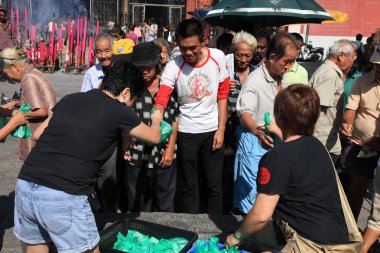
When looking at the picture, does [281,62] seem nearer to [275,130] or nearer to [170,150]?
[275,130]

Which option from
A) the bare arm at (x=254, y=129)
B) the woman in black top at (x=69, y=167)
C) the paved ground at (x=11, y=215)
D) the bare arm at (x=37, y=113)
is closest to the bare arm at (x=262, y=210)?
the woman in black top at (x=69, y=167)

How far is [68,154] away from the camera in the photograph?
7.87ft

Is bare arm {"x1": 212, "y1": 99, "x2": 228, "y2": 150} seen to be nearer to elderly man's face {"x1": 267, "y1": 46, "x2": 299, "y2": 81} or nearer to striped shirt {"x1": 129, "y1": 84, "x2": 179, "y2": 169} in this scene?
striped shirt {"x1": 129, "y1": 84, "x2": 179, "y2": 169}

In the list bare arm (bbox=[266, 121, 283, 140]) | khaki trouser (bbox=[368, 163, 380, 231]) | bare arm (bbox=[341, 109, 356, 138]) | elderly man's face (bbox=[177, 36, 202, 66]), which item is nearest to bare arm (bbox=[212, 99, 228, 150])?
elderly man's face (bbox=[177, 36, 202, 66])

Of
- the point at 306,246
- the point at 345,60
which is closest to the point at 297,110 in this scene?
the point at 306,246

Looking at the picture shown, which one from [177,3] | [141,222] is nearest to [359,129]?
[141,222]

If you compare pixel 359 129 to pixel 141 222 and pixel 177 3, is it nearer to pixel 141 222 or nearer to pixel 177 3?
pixel 141 222

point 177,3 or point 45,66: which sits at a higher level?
point 177,3

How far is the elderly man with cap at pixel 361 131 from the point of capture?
143 inches

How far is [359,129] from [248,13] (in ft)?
6.17

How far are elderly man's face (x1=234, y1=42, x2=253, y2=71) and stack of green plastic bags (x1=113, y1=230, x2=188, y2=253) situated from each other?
1.86 meters

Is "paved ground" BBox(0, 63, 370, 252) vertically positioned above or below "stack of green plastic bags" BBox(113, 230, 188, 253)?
below

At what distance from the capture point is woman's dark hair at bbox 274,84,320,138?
2.31m

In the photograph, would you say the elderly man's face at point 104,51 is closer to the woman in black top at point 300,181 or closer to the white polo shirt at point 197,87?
the white polo shirt at point 197,87
